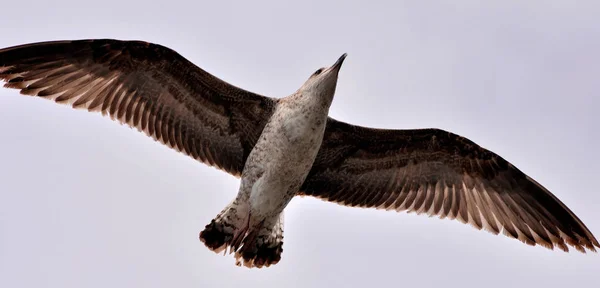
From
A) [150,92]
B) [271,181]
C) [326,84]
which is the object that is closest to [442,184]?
[326,84]

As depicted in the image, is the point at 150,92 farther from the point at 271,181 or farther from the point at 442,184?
the point at 442,184

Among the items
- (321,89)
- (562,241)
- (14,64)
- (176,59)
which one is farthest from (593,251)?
(14,64)

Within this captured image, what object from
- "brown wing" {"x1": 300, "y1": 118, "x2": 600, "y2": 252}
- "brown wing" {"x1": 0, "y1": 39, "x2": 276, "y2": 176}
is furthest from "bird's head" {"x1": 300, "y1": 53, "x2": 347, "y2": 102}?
"brown wing" {"x1": 300, "y1": 118, "x2": 600, "y2": 252}

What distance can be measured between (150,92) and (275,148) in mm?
1463

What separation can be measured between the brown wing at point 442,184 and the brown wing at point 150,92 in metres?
0.93

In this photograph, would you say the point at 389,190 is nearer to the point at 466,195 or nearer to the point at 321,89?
the point at 466,195

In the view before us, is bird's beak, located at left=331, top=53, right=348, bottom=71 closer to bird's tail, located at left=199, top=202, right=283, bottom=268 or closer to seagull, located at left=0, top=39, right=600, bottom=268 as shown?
seagull, located at left=0, top=39, right=600, bottom=268

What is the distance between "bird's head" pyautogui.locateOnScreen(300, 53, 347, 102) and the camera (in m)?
10.5

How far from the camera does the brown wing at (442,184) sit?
37.5 ft

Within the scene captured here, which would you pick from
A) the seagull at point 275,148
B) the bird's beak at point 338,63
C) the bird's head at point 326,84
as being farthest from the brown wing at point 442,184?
the bird's beak at point 338,63

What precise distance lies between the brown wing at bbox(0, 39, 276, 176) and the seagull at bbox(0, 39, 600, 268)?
0.03 feet

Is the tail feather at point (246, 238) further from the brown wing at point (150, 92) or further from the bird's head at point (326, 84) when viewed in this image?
the bird's head at point (326, 84)

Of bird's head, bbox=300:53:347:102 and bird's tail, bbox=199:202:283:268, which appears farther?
bird's tail, bbox=199:202:283:268

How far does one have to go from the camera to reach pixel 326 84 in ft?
34.6
